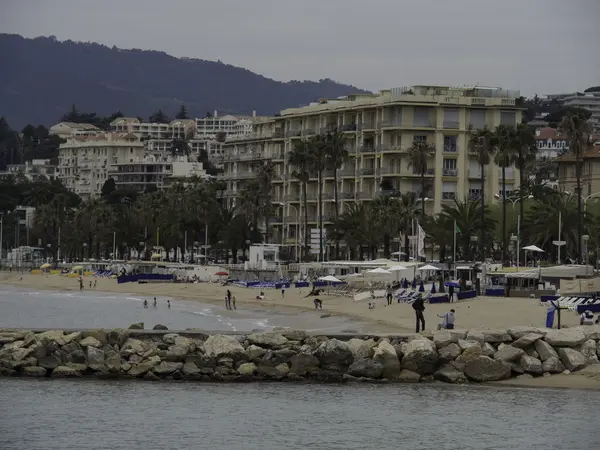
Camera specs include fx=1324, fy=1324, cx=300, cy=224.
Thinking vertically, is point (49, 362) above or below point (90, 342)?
below

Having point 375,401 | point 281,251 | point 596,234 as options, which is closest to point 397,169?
point 281,251

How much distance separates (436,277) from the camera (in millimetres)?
88250

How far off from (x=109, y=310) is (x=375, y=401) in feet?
162

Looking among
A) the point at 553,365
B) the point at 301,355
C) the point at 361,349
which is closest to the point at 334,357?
the point at 361,349

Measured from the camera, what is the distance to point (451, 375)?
36875mm

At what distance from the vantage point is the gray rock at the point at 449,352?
3741 cm

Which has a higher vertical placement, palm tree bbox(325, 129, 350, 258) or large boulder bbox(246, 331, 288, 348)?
palm tree bbox(325, 129, 350, 258)

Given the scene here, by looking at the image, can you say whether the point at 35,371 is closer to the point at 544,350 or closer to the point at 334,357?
the point at 334,357

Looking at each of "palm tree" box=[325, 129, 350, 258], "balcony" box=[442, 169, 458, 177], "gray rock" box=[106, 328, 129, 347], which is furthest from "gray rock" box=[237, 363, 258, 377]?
"balcony" box=[442, 169, 458, 177]

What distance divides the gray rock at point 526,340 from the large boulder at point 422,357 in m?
2.40

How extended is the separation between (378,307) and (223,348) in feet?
103

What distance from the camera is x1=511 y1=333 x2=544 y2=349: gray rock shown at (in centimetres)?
3754

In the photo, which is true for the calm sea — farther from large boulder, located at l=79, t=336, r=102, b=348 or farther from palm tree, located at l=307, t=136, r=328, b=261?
palm tree, located at l=307, t=136, r=328, b=261

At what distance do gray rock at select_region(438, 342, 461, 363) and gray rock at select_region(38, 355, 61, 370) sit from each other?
11158 mm
